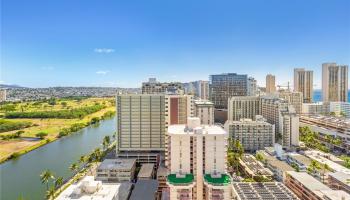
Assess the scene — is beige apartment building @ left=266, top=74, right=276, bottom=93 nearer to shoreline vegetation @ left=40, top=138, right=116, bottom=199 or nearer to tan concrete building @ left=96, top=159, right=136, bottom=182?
shoreline vegetation @ left=40, top=138, right=116, bottom=199

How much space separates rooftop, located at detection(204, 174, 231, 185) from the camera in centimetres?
681

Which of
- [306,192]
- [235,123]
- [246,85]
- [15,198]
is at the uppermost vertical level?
[246,85]

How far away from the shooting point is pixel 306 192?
27.7 ft

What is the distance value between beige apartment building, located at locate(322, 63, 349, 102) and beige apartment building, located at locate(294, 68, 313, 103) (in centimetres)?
150

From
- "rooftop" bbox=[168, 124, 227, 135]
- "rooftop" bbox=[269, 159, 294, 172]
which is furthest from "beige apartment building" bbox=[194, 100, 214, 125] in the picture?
"rooftop" bbox=[168, 124, 227, 135]

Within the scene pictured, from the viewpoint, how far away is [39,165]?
14070mm

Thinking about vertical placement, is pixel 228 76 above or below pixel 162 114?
above

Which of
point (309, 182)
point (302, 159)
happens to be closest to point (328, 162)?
point (302, 159)

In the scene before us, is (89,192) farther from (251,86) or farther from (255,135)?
(251,86)

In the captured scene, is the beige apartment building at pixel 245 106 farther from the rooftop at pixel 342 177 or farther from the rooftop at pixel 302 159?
the rooftop at pixel 342 177

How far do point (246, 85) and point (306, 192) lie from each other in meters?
20.2

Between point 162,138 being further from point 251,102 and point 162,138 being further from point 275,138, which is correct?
point 251,102

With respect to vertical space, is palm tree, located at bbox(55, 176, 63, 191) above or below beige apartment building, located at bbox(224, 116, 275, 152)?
below

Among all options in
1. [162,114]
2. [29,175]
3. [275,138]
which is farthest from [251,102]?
[29,175]
